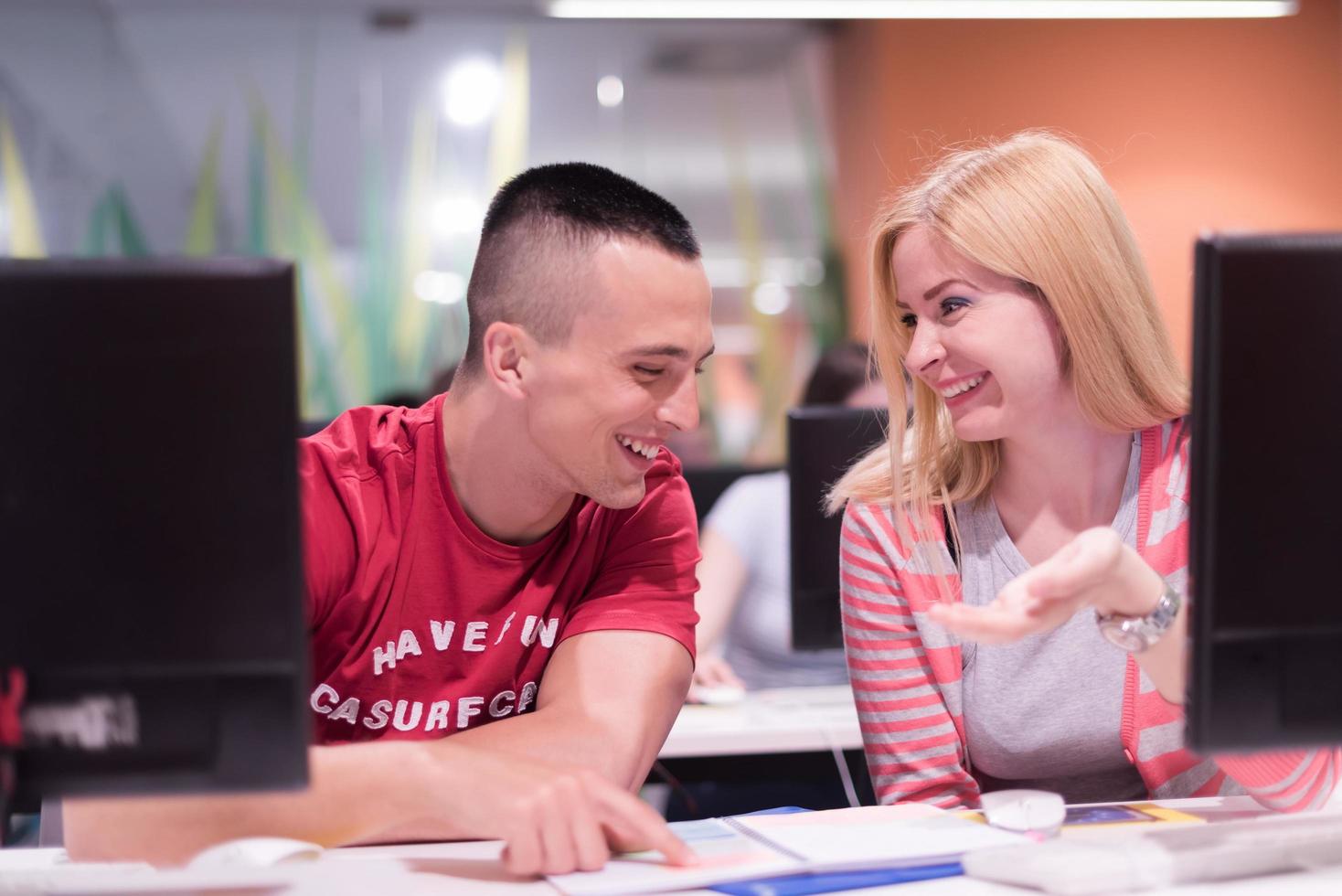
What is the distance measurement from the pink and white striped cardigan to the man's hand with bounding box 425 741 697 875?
46 cm

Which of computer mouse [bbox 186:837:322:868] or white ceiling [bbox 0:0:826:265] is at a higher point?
white ceiling [bbox 0:0:826:265]

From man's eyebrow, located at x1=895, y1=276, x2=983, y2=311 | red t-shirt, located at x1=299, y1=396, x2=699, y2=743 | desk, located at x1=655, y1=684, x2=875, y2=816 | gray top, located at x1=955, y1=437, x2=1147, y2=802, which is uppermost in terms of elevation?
man's eyebrow, located at x1=895, y1=276, x2=983, y2=311

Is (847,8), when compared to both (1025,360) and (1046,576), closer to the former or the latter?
(1025,360)

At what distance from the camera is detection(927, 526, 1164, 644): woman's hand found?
1.01 m

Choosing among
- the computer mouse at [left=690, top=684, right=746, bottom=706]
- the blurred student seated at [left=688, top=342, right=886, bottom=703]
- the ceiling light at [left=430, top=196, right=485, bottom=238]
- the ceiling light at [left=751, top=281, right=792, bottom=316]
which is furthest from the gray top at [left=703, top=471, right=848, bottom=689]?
the ceiling light at [left=430, top=196, right=485, bottom=238]

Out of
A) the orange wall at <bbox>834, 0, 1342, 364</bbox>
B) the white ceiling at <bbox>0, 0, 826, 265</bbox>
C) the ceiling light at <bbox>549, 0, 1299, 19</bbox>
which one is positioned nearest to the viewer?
the ceiling light at <bbox>549, 0, 1299, 19</bbox>

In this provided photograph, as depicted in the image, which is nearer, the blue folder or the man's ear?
the blue folder

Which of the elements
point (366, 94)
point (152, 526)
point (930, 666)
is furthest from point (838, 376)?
point (366, 94)

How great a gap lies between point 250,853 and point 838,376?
2.03 meters

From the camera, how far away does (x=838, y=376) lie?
2855 mm

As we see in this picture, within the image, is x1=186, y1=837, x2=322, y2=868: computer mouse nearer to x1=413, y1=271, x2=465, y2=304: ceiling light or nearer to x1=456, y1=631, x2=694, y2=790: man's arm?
x1=456, y1=631, x2=694, y2=790: man's arm

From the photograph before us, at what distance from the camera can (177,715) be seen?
91 centimetres

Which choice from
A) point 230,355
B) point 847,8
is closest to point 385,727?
point 230,355

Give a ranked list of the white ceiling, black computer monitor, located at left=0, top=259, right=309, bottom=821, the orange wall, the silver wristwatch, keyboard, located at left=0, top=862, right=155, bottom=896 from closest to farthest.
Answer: black computer monitor, located at left=0, top=259, right=309, bottom=821, keyboard, located at left=0, top=862, right=155, bottom=896, the silver wristwatch, the white ceiling, the orange wall
